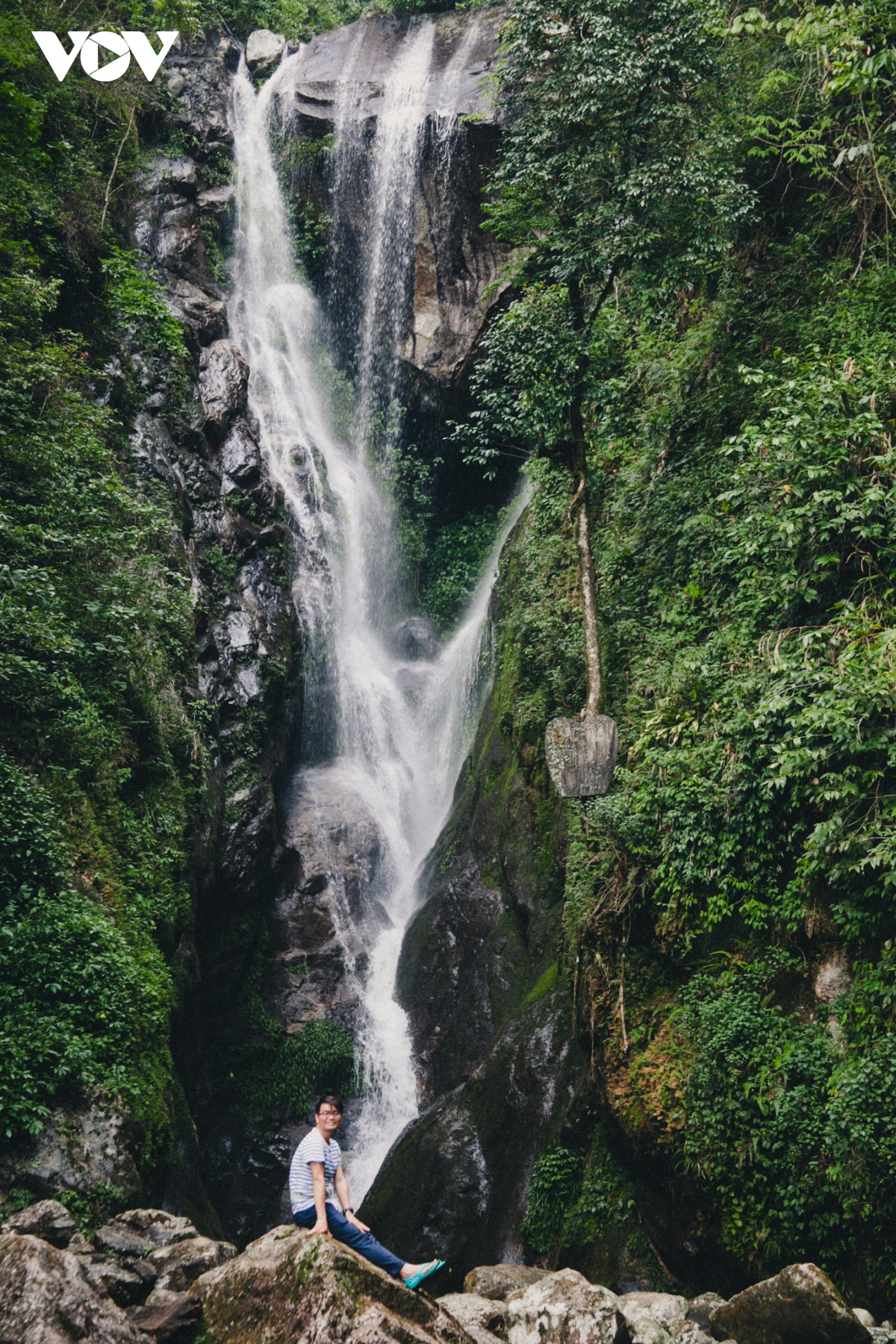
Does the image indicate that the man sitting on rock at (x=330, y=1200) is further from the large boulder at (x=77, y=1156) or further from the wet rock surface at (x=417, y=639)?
the wet rock surface at (x=417, y=639)

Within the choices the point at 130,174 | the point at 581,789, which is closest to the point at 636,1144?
the point at 581,789

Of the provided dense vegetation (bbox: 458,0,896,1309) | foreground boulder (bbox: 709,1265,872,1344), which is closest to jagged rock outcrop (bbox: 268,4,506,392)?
dense vegetation (bbox: 458,0,896,1309)

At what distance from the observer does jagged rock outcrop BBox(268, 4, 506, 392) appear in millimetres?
19406

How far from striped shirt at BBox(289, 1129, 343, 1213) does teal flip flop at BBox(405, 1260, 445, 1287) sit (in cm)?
60

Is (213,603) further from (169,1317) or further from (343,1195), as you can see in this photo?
(169,1317)

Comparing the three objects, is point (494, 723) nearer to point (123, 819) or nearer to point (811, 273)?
point (123, 819)

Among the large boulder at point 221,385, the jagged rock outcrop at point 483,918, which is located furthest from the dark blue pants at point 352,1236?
the large boulder at point 221,385

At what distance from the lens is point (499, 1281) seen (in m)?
6.54

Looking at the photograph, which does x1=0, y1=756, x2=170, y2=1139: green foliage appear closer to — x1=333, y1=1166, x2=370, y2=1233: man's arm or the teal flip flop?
x1=333, y1=1166, x2=370, y2=1233: man's arm

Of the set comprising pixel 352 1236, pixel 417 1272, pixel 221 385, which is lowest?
pixel 417 1272

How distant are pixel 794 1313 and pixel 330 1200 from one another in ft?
8.44

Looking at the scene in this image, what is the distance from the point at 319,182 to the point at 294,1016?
67.1 ft

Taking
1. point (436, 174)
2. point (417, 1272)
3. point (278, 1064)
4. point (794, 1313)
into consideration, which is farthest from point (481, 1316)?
point (436, 174)

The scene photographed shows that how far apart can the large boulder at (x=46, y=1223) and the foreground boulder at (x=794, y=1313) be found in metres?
3.91
